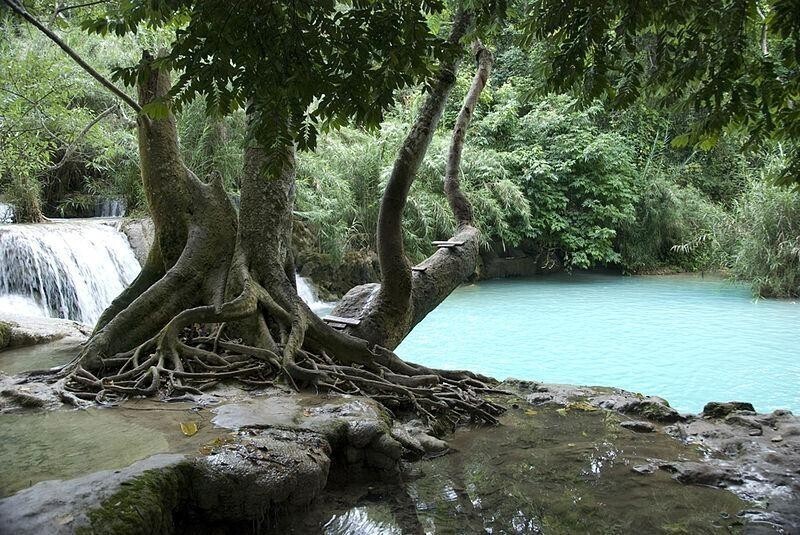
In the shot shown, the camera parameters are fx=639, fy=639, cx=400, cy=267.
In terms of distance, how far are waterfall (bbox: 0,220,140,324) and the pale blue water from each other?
5186 millimetres

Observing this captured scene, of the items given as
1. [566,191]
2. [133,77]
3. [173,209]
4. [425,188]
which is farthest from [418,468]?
[566,191]

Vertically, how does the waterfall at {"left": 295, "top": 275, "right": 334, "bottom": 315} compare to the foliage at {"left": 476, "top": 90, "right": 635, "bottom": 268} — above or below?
below

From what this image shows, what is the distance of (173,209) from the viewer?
20.4 feet

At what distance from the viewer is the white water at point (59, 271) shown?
9695 mm

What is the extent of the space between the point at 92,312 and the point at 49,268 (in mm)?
925

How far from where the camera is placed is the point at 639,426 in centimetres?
504

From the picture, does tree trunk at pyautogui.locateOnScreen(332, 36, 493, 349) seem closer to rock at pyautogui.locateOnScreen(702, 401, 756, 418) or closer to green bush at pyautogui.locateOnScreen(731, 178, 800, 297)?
rock at pyautogui.locateOnScreen(702, 401, 756, 418)

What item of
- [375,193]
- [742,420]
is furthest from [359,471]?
[375,193]

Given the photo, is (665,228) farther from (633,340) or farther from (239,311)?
(239,311)

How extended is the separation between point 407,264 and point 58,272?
6793 mm

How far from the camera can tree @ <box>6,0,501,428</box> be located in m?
2.41

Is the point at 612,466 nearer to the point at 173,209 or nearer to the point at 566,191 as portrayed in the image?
the point at 173,209

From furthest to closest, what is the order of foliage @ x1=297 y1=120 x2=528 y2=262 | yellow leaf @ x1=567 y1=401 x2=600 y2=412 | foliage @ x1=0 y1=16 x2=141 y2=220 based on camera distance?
1. foliage @ x1=297 y1=120 x2=528 y2=262
2. foliage @ x1=0 y1=16 x2=141 y2=220
3. yellow leaf @ x1=567 y1=401 x2=600 y2=412

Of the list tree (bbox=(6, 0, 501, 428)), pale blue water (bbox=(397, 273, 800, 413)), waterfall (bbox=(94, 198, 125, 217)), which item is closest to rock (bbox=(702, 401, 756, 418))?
tree (bbox=(6, 0, 501, 428))
